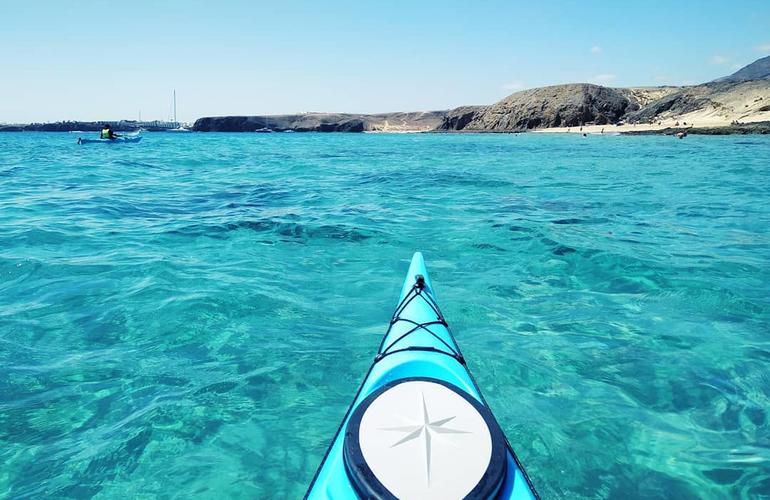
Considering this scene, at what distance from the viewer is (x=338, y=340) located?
563 centimetres

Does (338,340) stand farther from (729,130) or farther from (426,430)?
(729,130)

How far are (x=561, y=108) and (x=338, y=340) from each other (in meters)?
96.5

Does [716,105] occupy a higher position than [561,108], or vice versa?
[561,108]

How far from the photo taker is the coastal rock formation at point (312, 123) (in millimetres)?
148750

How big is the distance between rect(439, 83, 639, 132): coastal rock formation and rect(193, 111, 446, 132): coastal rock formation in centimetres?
4844

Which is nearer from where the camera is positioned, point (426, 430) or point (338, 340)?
point (426, 430)

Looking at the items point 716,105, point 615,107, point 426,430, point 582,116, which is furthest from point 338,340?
point 615,107

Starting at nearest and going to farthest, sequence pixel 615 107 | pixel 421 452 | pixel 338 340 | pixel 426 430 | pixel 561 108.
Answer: pixel 421 452, pixel 426 430, pixel 338 340, pixel 561 108, pixel 615 107

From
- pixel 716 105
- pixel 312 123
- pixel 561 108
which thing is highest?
pixel 312 123

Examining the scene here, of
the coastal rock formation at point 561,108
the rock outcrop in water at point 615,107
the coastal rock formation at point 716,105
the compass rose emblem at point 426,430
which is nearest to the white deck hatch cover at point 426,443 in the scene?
the compass rose emblem at point 426,430

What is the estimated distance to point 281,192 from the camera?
16.3m

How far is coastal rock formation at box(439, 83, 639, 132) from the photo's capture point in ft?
289

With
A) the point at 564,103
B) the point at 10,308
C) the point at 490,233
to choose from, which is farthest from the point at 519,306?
the point at 564,103

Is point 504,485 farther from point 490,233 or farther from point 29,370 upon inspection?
point 490,233
